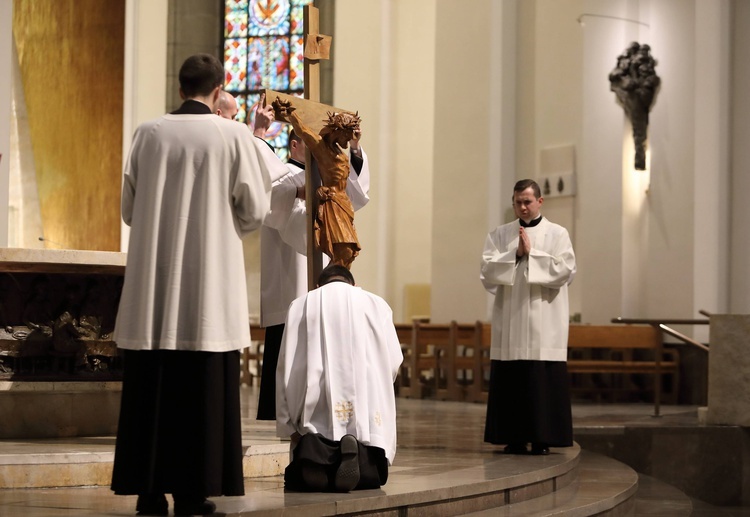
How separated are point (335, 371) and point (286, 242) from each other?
4.16 ft

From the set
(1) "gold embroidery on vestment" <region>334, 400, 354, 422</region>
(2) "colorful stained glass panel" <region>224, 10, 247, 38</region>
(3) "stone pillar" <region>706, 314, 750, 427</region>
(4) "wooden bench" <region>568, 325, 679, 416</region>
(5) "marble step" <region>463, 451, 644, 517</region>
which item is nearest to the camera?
(1) "gold embroidery on vestment" <region>334, 400, 354, 422</region>

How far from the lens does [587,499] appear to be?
5.98 m

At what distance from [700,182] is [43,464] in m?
9.37

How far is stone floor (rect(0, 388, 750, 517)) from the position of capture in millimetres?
4570

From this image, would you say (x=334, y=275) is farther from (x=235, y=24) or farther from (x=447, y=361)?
(x=235, y=24)

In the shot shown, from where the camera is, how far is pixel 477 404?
12.8m

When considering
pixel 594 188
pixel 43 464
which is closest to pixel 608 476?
pixel 43 464

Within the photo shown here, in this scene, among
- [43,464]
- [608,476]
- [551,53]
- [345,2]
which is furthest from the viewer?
[345,2]

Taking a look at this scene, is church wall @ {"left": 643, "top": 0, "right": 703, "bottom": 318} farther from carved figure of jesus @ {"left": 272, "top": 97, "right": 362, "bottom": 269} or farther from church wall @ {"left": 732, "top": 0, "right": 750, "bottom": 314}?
carved figure of jesus @ {"left": 272, "top": 97, "right": 362, "bottom": 269}

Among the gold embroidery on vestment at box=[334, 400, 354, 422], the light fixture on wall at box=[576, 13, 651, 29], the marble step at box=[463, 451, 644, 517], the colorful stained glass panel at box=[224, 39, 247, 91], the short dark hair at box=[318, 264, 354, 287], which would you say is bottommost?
the marble step at box=[463, 451, 644, 517]

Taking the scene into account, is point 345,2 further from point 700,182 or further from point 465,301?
point 700,182

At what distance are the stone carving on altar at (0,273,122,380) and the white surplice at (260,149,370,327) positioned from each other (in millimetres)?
1019

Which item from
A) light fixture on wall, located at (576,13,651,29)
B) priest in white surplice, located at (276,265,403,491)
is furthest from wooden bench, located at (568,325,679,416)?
priest in white surplice, located at (276,265,403,491)

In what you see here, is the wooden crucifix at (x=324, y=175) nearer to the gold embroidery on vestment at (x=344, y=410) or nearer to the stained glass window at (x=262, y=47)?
the gold embroidery on vestment at (x=344, y=410)
